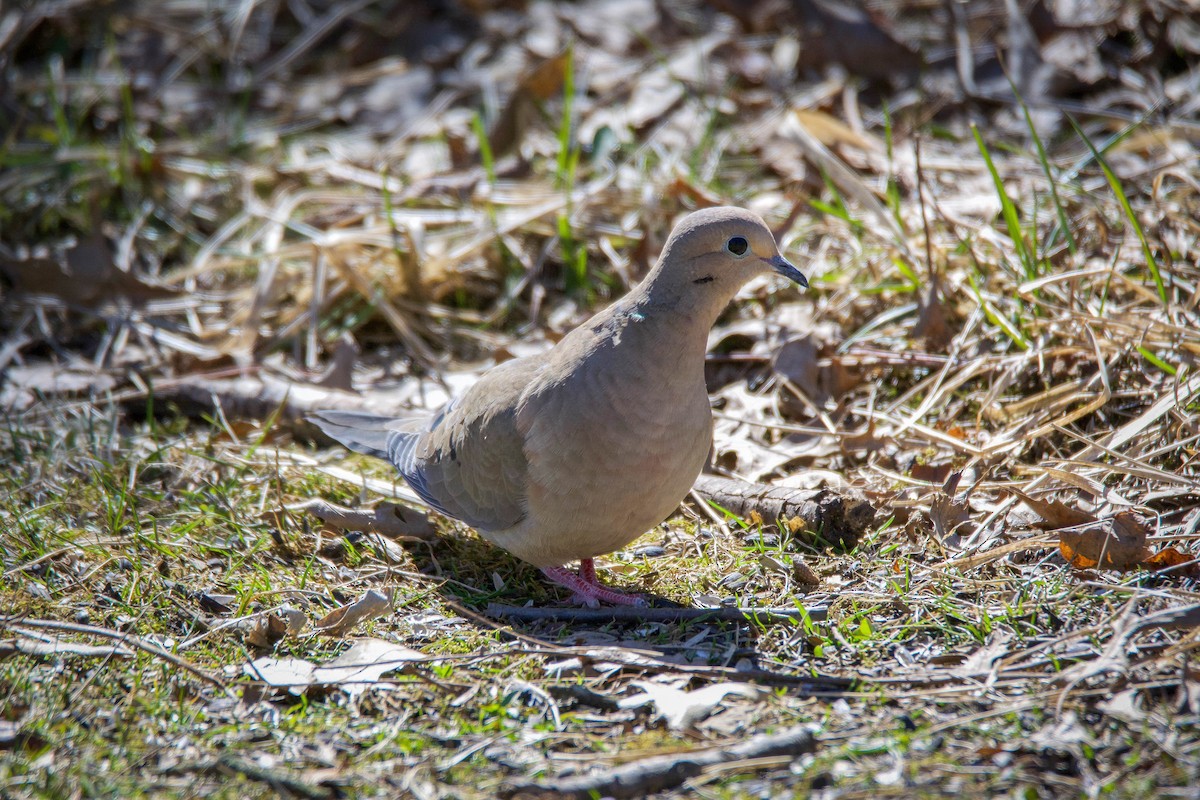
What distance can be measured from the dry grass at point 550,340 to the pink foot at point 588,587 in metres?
0.11

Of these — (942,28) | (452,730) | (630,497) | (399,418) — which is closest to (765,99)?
(942,28)

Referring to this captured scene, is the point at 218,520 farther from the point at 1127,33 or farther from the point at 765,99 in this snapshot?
the point at 1127,33

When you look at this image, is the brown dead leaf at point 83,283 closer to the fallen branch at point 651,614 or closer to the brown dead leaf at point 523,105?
the brown dead leaf at point 523,105

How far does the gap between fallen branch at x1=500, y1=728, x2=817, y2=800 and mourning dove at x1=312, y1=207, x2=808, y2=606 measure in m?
0.82

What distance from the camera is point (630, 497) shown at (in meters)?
2.91

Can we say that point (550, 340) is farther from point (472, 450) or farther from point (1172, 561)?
point (1172, 561)

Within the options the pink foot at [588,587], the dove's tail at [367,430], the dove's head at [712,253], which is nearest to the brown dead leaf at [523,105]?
the dove's tail at [367,430]

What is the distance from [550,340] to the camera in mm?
4711

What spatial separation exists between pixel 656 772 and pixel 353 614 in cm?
111

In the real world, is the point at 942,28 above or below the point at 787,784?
above

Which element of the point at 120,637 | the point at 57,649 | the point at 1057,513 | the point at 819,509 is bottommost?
the point at 57,649

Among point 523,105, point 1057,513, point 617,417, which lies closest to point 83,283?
point 523,105

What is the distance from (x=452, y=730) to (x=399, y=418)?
5.42 ft

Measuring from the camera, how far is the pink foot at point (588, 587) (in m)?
3.14
